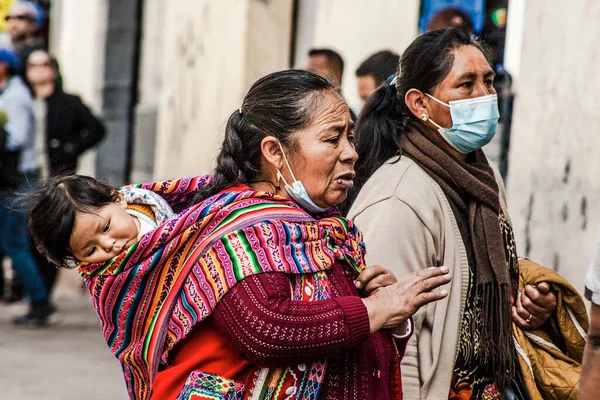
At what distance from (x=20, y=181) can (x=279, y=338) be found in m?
5.66

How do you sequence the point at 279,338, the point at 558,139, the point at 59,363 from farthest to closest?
the point at 59,363 → the point at 558,139 → the point at 279,338

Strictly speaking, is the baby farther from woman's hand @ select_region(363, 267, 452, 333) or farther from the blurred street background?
woman's hand @ select_region(363, 267, 452, 333)

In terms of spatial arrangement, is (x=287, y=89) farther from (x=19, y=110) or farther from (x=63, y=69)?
(x=63, y=69)

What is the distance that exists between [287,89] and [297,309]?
603 millimetres

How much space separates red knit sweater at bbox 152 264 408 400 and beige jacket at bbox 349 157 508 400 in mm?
446

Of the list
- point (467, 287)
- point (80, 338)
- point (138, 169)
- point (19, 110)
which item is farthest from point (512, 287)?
point (138, 169)

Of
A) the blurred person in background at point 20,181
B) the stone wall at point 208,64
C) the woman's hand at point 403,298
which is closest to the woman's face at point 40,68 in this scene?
the blurred person in background at point 20,181

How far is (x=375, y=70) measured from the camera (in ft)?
17.4

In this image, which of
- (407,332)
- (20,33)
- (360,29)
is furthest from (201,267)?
(20,33)

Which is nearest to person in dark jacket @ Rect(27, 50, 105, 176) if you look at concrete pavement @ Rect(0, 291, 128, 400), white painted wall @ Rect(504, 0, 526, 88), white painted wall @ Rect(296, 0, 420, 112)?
concrete pavement @ Rect(0, 291, 128, 400)

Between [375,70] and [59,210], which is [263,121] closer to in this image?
[59,210]

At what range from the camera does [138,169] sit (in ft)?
33.0

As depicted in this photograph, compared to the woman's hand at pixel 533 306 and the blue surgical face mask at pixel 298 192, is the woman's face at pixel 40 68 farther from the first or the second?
the blue surgical face mask at pixel 298 192

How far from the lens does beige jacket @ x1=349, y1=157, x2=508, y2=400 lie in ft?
10.1
